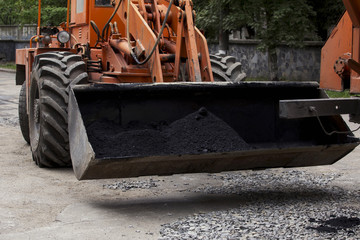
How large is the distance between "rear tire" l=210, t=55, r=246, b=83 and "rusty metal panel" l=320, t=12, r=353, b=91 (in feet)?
7.81

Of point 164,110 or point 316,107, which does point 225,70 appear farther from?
point 316,107

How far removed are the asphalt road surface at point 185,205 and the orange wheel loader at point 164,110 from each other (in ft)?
1.25

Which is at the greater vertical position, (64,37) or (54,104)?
(64,37)

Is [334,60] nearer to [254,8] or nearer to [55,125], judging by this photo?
[55,125]

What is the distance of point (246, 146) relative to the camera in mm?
6469

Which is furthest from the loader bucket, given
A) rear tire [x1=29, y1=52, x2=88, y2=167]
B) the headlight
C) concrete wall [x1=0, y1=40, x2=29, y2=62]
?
concrete wall [x1=0, y1=40, x2=29, y2=62]

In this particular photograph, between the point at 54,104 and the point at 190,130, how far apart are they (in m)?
2.04

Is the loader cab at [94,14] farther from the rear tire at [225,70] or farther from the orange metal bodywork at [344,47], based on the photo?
the orange metal bodywork at [344,47]

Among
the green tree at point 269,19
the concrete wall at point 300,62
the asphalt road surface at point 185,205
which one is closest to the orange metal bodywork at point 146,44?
the asphalt road surface at point 185,205

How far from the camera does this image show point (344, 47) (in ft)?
19.8

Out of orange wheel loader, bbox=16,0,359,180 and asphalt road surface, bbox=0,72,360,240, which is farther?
orange wheel loader, bbox=16,0,359,180

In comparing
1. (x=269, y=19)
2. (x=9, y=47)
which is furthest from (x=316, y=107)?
(x=9, y=47)

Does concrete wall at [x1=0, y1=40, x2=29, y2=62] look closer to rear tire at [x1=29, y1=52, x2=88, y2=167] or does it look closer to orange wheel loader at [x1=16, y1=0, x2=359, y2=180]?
orange wheel loader at [x1=16, y1=0, x2=359, y2=180]

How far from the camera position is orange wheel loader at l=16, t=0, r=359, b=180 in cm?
616
